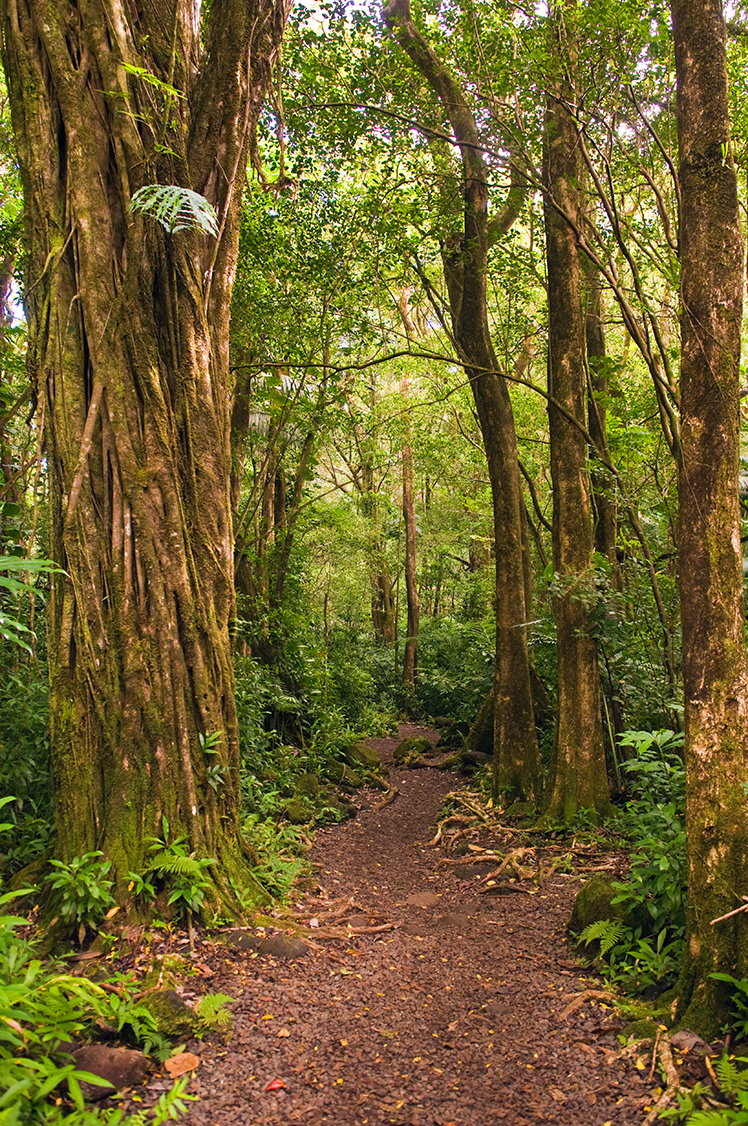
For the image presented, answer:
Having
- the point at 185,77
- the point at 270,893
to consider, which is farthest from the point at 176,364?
the point at 270,893

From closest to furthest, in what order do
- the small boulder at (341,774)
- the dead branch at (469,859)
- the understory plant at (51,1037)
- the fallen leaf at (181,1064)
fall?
the understory plant at (51,1037), the fallen leaf at (181,1064), the dead branch at (469,859), the small boulder at (341,774)

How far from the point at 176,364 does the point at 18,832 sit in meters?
2.87

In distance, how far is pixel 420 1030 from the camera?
132 inches

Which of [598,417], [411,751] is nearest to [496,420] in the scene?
[598,417]

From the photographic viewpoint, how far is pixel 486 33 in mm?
6891

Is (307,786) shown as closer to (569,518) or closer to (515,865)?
(515,865)

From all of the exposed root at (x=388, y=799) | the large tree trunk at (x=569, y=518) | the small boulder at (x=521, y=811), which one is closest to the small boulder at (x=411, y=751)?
the exposed root at (x=388, y=799)

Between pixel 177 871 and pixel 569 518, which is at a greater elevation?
pixel 569 518

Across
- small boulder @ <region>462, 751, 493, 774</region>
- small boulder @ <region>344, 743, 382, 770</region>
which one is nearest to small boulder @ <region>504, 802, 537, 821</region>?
small boulder @ <region>462, 751, 493, 774</region>

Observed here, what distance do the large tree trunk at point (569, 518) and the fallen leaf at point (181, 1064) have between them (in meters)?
4.34

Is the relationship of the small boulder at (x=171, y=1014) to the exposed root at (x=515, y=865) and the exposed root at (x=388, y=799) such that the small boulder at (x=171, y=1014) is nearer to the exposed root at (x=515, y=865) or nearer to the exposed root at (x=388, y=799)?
the exposed root at (x=515, y=865)

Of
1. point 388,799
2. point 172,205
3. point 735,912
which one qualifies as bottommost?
point 388,799

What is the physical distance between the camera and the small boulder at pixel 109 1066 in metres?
2.43

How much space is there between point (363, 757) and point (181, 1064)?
7269 mm
